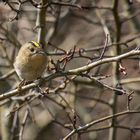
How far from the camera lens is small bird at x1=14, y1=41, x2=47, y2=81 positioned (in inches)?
162

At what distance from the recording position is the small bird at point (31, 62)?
162 inches

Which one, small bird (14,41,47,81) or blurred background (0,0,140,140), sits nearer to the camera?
small bird (14,41,47,81)

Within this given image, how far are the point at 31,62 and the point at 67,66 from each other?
3.18 meters

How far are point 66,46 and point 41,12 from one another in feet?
7.54

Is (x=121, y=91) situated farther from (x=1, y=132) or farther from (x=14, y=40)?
(x=1, y=132)

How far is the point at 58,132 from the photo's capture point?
825cm

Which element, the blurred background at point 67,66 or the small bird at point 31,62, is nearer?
the small bird at point 31,62

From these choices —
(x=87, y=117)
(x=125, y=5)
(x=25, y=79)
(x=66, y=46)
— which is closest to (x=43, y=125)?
(x=87, y=117)

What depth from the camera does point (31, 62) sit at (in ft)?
13.8

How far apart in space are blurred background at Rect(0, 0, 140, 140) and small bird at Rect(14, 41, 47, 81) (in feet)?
0.29

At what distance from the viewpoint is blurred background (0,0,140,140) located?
4391mm

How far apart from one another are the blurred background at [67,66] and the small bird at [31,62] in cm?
9

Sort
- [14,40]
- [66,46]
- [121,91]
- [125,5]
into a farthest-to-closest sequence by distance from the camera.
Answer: [66,46] → [125,5] → [14,40] → [121,91]

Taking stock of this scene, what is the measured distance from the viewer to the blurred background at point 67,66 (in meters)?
4.39
